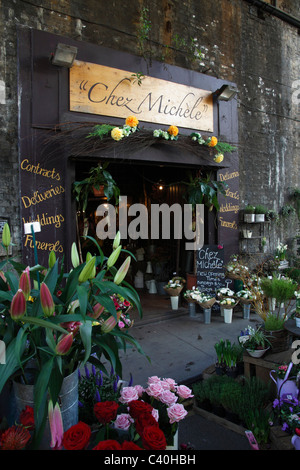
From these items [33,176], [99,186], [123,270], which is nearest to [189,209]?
[99,186]

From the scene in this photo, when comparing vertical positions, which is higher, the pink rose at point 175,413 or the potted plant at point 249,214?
the potted plant at point 249,214

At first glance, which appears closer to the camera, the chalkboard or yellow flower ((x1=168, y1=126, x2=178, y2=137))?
yellow flower ((x1=168, y1=126, x2=178, y2=137))

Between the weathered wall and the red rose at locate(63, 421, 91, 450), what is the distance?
154 inches

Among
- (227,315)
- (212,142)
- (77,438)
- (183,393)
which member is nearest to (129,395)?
(183,393)

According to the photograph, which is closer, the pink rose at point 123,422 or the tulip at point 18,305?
the tulip at point 18,305

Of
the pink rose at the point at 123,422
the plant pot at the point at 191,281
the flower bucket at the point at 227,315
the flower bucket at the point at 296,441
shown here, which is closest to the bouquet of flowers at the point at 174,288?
the plant pot at the point at 191,281

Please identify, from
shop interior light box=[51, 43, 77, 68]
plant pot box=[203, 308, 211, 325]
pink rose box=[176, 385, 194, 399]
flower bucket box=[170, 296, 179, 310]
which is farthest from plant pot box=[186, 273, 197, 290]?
pink rose box=[176, 385, 194, 399]

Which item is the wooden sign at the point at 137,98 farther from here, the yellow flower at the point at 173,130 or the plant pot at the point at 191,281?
the plant pot at the point at 191,281

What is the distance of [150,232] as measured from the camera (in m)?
9.11

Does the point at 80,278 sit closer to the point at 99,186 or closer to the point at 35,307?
the point at 35,307

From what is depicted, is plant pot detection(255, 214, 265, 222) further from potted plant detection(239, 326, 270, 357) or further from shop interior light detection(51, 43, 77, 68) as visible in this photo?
shop interior light detection(51, 43, 77, 68)

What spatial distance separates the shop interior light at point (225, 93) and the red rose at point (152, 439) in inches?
255

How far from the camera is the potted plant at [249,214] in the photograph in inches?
287

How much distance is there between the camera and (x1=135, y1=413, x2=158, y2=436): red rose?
1.45 m
